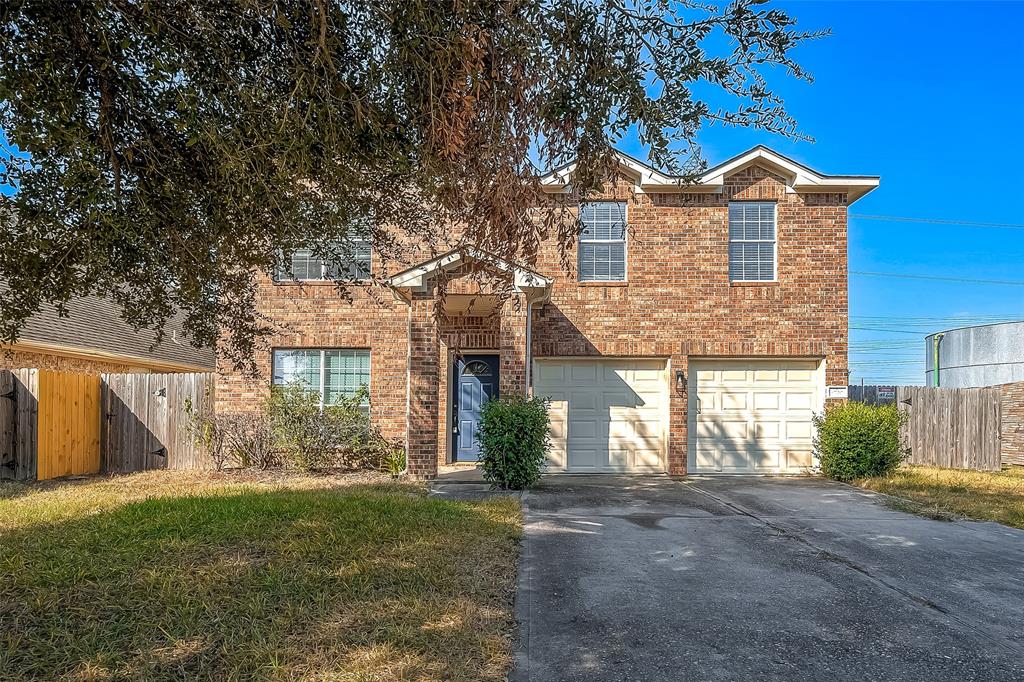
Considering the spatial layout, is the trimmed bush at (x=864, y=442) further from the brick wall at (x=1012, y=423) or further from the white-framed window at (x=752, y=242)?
the brick wall at (x=1012, y=423)

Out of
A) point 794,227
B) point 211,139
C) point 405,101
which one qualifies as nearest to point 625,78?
point 405,101

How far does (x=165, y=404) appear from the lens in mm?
12586

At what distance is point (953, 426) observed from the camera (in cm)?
1453

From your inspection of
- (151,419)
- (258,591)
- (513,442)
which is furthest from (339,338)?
(258,591)

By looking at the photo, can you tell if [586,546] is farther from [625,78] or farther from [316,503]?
[625,78]

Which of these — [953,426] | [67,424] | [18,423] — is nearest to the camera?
[18,423]

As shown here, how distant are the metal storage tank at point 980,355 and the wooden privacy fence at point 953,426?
720cm

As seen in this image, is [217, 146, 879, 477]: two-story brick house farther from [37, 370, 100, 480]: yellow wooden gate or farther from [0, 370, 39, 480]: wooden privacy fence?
[0, 370, 39, 480]: wooden privacy fence

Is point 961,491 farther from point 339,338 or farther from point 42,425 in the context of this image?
point 42,425

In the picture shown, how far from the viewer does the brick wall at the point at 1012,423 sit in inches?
559

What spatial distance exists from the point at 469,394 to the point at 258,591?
8.99 meters

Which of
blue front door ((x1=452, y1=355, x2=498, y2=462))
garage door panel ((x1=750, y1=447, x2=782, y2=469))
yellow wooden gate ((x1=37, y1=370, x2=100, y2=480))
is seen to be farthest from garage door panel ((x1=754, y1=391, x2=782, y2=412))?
yellow wooden gate ((x1=37, y1=370, x2=100, y2=480))

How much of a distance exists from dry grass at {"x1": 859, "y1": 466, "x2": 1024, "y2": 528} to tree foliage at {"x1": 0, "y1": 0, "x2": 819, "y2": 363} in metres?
7.09

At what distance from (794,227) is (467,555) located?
979 centimetres
